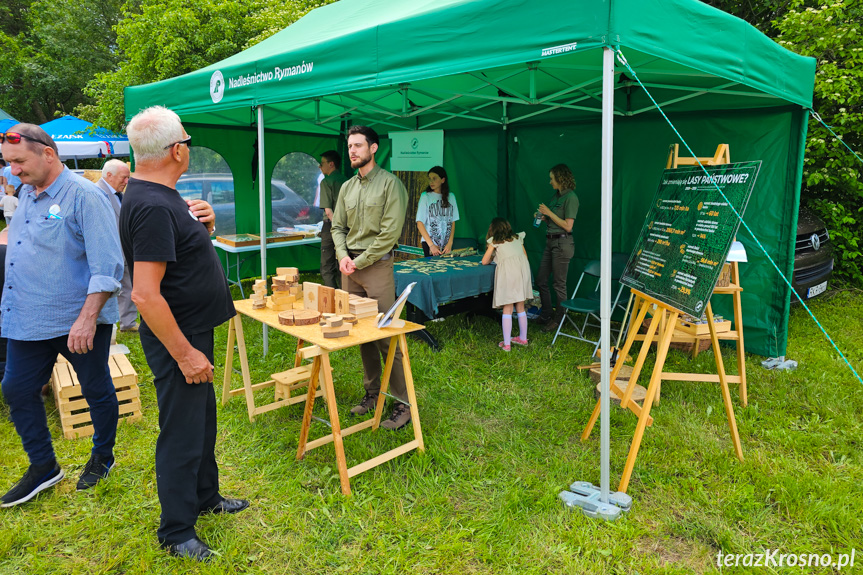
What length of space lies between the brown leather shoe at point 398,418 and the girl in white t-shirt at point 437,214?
2971 mm

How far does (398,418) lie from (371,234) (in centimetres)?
121

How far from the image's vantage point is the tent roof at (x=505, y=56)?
267 cm

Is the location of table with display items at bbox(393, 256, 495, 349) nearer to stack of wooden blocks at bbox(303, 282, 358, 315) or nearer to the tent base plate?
stack of wooden blocks at bbox(303, 282, 358, 315)

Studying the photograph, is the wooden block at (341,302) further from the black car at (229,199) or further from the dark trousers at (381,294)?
the black car at (229,199)

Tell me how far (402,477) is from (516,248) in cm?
291

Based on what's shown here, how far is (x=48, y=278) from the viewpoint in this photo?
274 centimetres

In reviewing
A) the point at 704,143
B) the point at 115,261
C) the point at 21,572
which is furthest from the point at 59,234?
the point at 704,143

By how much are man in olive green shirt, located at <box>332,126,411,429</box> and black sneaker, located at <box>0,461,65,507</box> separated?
5.83 feet

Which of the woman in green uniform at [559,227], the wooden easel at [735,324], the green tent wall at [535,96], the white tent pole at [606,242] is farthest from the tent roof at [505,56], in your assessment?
the woman in green uniform at [559,227]

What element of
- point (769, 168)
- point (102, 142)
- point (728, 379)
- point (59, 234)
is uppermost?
point (102, 142)

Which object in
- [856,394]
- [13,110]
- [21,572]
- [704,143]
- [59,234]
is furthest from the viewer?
[13,110]

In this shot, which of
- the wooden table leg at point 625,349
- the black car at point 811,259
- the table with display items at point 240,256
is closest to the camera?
the wooden table leg at point 625,349

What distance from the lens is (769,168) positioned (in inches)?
199

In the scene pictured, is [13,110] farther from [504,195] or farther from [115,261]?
[115,261]
